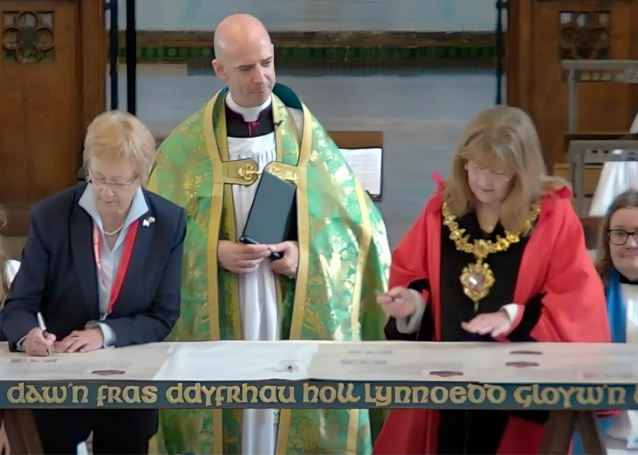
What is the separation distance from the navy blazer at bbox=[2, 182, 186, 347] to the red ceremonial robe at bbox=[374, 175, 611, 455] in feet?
2.21

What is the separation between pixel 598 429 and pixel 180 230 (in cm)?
124

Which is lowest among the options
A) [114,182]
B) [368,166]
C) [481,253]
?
[368,166]

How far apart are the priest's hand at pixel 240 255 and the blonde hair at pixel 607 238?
103 centimetres

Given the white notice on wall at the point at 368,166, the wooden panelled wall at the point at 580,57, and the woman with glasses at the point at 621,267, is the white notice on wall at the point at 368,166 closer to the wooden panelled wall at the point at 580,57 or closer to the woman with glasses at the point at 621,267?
the wooden panelled wall at the point at 580,57

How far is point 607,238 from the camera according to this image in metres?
3.77

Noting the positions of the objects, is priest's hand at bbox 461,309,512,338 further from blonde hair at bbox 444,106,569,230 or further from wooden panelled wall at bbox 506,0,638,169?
wooden panelled wall at bbox 506,0,638,169

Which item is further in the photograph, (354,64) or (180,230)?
(354,64)

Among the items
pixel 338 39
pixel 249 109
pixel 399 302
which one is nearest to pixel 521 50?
pixel 338 39

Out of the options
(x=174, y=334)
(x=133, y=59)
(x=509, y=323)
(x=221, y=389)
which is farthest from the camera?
(x=133, y=59)

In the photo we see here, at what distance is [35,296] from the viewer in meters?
3.25

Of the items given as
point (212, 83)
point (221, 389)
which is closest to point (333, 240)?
point (221, 389)

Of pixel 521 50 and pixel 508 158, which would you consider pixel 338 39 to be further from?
pixel 508 158

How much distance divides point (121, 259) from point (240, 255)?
1.91ft

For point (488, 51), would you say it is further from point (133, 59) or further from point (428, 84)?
point (133, 59)
